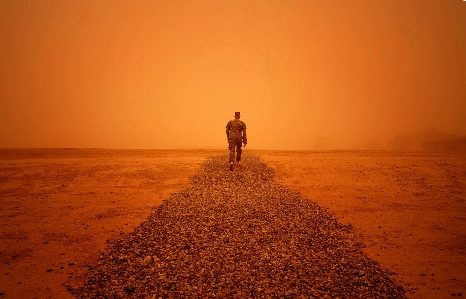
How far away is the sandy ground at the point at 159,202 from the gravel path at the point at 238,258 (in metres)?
0.72

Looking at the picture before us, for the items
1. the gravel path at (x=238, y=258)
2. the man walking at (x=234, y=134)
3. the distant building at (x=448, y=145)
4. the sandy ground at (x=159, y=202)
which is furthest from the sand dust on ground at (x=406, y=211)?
the distant building at (x=448, y=145)

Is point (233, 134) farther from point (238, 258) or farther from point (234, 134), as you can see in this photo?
point (238, 258)

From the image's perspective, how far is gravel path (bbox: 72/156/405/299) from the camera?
4.93 meters

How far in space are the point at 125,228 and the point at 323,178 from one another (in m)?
→ 11.6

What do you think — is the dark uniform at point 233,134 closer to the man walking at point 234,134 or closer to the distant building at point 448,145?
the man walking at point 234,134

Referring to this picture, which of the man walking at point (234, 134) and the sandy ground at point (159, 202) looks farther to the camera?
the man walking at point (234, 134)

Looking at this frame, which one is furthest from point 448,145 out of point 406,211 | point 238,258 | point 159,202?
point 238,258

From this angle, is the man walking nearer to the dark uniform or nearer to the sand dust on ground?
the dark uniform

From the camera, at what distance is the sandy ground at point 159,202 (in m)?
5.77

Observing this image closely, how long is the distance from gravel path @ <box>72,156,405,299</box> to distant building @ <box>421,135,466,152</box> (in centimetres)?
4229

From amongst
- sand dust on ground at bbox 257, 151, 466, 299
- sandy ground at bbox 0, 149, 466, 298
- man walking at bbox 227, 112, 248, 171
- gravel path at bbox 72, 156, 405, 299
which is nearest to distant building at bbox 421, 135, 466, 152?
sand dust on ground at bbox 257, 151, 466, 299

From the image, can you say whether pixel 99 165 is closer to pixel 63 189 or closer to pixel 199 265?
pixel 63 189

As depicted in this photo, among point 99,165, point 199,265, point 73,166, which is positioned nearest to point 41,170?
point 73,166

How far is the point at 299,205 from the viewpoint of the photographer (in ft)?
32.6
